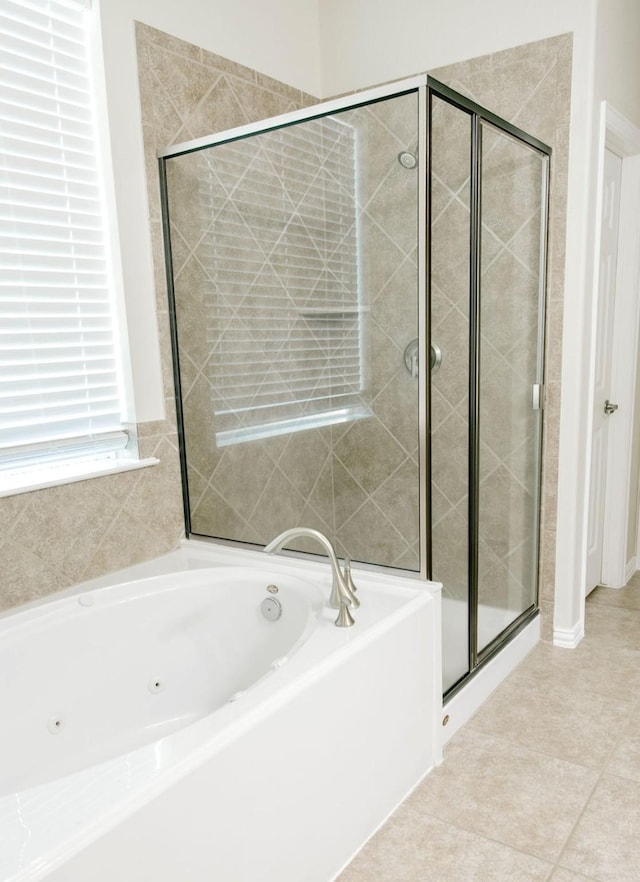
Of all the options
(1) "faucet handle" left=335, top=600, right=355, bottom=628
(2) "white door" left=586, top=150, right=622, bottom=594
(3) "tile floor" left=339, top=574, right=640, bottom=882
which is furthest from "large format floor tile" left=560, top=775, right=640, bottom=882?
(2) "white door" left=586, top=150, right=622, bottom=594

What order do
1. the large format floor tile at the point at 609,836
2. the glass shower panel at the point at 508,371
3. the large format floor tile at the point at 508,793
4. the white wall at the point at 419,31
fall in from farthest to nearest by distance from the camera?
1. the white wall at the point at 419,31
2. the glass shower panel at the point at 508,371
3. the large format floor tile at the point at 508,793
4. the large format floor tile at the point at 609,836

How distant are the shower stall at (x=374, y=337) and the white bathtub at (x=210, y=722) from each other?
0.85 feet

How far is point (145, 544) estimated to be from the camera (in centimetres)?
238

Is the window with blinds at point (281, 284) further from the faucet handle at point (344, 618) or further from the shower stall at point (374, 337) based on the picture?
the faucet handle at point (344, 618)

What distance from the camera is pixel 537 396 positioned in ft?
8.66

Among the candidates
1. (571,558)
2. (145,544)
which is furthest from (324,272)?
(571,558)

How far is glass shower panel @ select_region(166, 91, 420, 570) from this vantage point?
2.10 meters

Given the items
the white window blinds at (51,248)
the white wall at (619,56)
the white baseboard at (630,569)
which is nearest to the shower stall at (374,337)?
the white window blinds at (51,248)

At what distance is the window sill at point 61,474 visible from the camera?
201 centimetres

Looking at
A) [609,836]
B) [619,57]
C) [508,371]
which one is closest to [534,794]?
[609,836]

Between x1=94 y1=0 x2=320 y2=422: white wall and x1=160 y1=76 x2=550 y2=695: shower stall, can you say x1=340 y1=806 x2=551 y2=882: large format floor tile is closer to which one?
x1=160 y1=76 x2=550 y2=695: shower stall

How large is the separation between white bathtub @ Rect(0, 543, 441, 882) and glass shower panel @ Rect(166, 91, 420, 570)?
23cm

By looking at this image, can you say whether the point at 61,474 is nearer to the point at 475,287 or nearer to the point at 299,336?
the point at 299,336

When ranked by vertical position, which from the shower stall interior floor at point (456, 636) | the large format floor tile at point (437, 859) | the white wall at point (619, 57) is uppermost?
the white wall at point (619, 57)
